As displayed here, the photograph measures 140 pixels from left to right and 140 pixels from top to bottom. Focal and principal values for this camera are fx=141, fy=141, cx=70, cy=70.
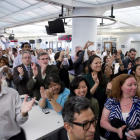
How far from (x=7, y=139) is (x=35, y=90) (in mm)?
1050

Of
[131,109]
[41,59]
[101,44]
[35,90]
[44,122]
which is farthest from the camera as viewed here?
[101,44]

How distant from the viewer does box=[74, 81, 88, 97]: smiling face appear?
1.75m

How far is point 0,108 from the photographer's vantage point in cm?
143

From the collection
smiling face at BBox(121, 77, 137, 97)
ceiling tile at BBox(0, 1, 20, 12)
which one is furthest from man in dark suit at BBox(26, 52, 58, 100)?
ceiling tile at BBox(0, 1, 20, 12)

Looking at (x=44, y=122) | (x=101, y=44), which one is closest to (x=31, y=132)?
(x=44, y=122)

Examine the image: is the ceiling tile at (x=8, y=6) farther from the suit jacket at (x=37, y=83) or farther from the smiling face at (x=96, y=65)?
the smiling face at (x=96, y=65)

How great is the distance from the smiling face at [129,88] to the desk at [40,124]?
83 centimetres

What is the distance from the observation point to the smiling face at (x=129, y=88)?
162cm

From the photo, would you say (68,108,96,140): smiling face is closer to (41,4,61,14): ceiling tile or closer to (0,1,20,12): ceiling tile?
(41,4,61,14): ceiling tile

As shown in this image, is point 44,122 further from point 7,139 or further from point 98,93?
point 98,93

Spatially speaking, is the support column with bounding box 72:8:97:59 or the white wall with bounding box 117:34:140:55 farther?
the white wall with bounding box 117:34:140:55

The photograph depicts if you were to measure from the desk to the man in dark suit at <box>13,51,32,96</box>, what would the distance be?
30.8 inches

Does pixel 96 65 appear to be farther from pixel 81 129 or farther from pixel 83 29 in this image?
pixel 83 29

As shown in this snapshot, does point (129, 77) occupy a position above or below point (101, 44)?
below
